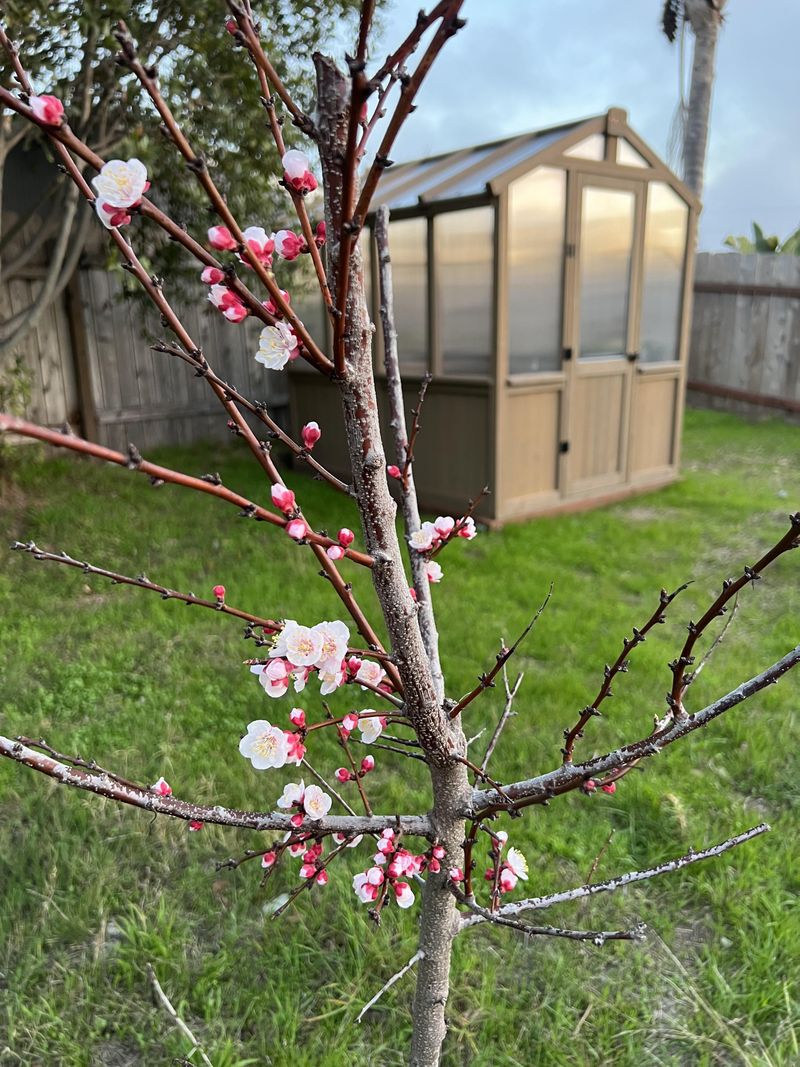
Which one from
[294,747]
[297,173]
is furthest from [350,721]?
[297,173]

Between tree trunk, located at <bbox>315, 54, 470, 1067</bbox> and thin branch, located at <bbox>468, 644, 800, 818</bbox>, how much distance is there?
0.30ft

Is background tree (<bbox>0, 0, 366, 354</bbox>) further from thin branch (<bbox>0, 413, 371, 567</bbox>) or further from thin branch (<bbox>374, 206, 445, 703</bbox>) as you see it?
thin branch (<bbox>0, 413, 371, 567</bbox>)

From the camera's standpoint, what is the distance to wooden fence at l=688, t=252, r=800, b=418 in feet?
31.7

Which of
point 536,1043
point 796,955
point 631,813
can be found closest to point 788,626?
point 631,813

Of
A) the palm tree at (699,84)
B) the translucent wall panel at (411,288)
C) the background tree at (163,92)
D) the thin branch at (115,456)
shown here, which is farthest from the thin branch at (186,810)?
the palm tree at (699,84)

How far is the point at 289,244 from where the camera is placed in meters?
0.88

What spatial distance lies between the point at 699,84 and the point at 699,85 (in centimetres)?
1

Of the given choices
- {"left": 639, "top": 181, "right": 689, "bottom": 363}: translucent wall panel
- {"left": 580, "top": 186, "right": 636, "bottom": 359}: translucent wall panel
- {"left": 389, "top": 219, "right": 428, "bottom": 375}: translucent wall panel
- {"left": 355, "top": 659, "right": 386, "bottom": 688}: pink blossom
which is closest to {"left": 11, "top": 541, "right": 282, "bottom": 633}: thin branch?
{"left": 355, "top": 659, "right": 386, "bottom": 688}: pink blossom

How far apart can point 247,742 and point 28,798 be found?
1.90 metres

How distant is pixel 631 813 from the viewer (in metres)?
2.48

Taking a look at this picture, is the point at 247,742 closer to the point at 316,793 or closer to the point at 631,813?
the point at 316,793

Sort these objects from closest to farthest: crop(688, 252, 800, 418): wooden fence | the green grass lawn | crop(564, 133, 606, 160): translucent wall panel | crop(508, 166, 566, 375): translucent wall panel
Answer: the green grass lawn → crop(508, 166, 566, 375): translucent wall panel → crop(564, 133, 606, 160): translucent wall panel → crop(688, 252, 800, 418): wooden fence

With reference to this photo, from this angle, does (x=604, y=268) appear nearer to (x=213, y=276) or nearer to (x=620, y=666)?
(x=620, y=666)

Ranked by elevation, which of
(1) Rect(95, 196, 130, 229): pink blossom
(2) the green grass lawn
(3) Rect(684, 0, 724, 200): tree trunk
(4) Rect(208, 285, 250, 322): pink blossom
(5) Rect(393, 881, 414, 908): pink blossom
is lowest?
(2) the green grass lawn
